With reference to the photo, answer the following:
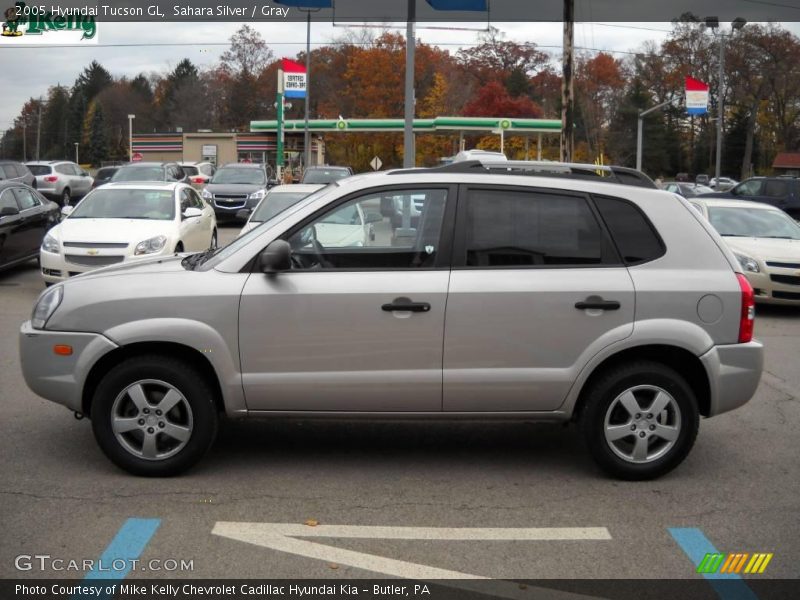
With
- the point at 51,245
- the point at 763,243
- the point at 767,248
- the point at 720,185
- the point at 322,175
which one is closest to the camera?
the point at 51,245

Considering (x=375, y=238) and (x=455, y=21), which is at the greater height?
(x=455, y=21)

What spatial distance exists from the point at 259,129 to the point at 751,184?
132ft

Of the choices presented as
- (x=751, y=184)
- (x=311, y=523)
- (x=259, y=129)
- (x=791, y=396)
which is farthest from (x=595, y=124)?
(x=311, y=523)

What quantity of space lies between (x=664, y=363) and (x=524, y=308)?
3.34ft

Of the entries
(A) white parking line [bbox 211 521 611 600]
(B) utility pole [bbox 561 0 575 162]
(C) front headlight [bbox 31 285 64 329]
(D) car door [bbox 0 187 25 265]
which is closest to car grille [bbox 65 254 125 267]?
(D) car door [bbox 0 187 25 265]

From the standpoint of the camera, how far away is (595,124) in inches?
2638

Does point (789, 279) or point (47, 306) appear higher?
point (47, 306)

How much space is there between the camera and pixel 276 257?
5449 millimetres

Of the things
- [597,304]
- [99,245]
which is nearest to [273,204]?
[99,245]

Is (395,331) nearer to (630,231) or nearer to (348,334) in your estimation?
(348,334)

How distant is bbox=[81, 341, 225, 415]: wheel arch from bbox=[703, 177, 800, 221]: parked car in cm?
2556

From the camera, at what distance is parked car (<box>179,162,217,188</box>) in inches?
1566

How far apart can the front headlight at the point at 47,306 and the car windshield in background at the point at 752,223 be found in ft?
35.9

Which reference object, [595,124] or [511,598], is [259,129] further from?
[511,598]
